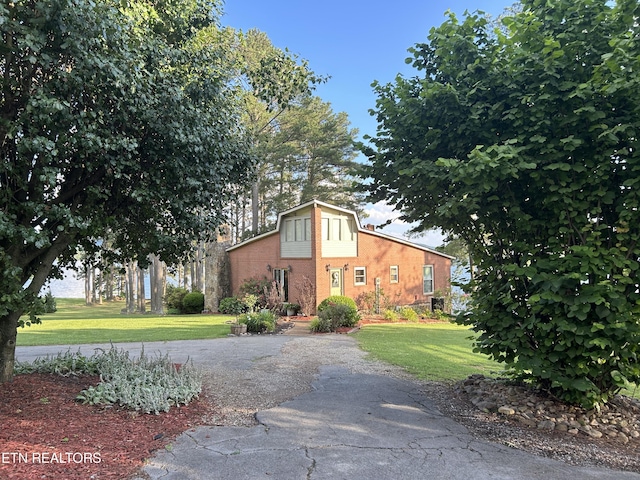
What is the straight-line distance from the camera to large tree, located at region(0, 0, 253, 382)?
4.17 m

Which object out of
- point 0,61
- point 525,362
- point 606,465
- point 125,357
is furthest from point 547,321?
point 0,61

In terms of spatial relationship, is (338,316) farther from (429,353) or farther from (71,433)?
(71,433)

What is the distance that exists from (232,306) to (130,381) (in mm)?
17711

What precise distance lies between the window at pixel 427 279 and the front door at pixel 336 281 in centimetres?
692

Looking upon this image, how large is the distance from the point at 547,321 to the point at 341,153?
26704 mm

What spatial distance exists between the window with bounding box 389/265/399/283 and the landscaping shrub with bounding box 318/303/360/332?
8784 millimetres

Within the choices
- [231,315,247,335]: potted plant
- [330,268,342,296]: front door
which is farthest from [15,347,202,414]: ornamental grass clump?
[330,268,342,296]: front door

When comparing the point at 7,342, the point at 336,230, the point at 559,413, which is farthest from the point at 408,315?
the point at 7,342

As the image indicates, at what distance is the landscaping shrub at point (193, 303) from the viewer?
85.6 ft

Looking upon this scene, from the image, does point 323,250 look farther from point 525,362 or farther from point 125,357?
point 525,362

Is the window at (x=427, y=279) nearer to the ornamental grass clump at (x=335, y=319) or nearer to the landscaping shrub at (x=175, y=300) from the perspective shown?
the ornamental grass clump at (x=335, y=319)

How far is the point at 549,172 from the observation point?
4.69 meters

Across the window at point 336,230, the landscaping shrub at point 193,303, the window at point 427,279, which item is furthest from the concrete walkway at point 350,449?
the landscaping shrub at point 193,303

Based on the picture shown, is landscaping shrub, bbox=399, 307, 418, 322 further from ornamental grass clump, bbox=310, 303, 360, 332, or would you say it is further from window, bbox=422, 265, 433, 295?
window, bbox=422, 265, 433, 295
